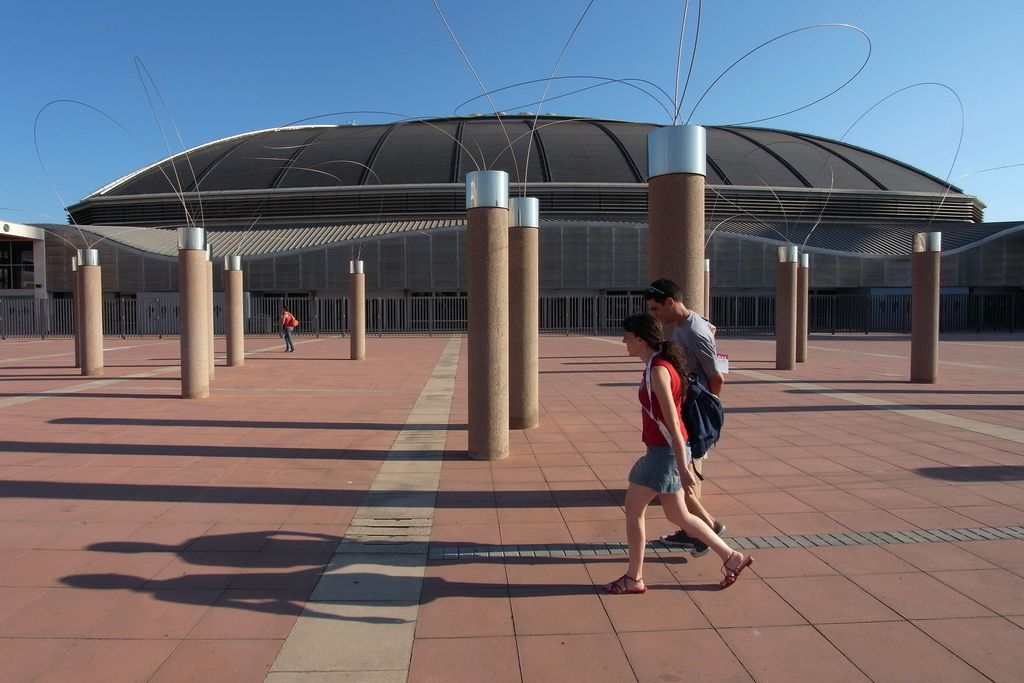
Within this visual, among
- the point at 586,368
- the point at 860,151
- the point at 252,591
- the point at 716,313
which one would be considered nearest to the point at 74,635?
the point at 252,591

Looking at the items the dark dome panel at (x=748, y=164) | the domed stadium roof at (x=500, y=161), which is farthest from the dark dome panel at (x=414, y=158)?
the dark dome panel at (x=748, y=164)

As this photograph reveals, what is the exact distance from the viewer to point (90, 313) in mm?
16125

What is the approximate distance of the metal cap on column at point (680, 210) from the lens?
223 inches

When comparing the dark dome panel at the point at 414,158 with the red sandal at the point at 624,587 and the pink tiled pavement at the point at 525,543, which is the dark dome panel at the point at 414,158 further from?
the red sandal at the point at 624,587

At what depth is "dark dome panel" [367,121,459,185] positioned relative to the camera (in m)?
44.9

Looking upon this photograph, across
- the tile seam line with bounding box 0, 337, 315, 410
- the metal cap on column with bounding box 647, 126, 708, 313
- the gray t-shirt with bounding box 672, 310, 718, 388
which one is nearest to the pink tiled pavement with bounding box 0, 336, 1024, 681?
the gray t-shirt with bounding box 672, 310, 718, 388

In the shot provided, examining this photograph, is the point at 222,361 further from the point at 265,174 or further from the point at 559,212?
the point at 265,174

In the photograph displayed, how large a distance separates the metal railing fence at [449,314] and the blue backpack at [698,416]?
3488cm

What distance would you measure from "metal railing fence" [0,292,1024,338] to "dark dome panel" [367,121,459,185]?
9314 millimetres

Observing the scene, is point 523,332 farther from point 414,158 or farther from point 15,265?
point 15,265

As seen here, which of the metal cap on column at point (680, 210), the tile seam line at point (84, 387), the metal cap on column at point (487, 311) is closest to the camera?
the metal cap on column at point (680, 210)

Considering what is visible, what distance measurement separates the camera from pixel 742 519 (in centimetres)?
527

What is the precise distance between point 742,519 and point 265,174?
156 ft

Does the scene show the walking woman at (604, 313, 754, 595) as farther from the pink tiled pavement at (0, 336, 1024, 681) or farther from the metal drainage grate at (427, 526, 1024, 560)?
the metal drainage grate at (427, 526, 1024, 560)
